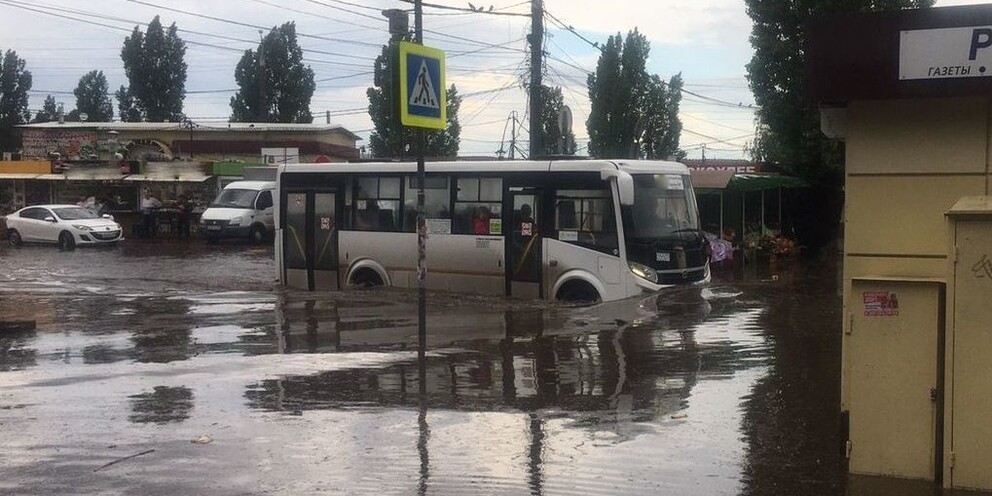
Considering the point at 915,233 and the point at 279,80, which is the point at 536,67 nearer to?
the point at 915,233

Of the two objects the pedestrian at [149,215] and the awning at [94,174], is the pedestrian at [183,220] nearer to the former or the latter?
the pedestrian at [149,215]

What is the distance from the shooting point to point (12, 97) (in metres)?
85.4

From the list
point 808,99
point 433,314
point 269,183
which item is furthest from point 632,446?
point 269,183

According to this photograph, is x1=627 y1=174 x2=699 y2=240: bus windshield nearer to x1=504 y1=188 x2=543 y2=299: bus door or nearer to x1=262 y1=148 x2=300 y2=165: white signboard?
x1=504 y1=188 x2=543 y2=299: bus door

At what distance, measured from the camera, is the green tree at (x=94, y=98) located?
90.8 meters

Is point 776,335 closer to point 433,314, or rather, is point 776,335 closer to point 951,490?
point 433,314

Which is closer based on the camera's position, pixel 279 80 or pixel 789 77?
pixel 789 77

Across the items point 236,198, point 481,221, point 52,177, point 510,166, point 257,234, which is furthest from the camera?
point 52,177

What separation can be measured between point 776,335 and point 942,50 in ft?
23.5

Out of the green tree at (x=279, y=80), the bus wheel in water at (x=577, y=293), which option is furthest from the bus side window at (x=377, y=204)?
the green tree at (x=279, y=80)

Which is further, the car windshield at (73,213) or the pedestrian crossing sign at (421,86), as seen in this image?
Answer: the car windshield at (73,213)

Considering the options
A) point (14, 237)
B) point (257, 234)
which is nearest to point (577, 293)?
point (257, 234)

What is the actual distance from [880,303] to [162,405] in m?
6.24

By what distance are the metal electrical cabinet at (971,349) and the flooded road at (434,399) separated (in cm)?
82
